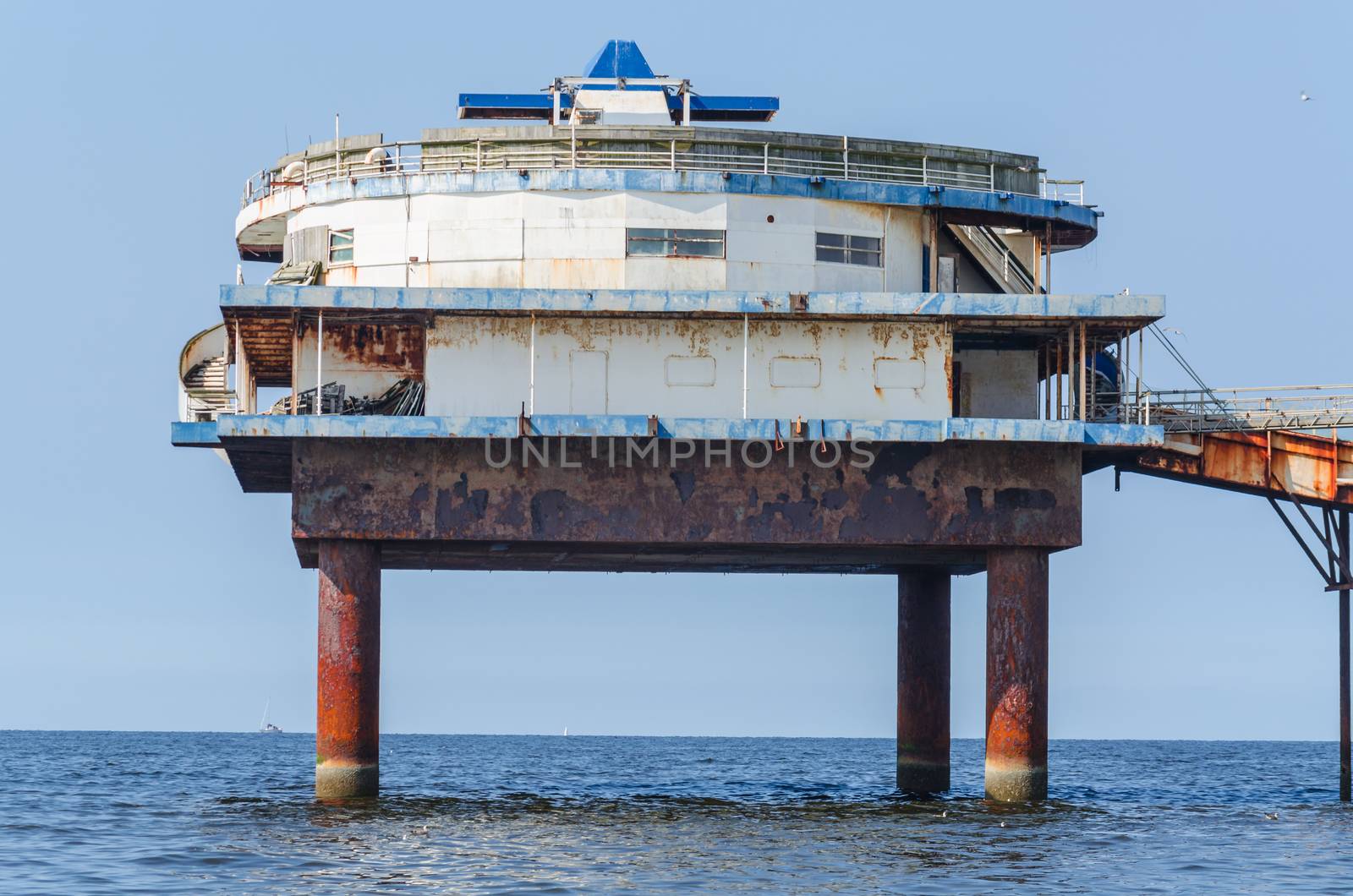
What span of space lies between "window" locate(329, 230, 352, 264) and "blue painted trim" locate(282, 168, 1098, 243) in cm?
70

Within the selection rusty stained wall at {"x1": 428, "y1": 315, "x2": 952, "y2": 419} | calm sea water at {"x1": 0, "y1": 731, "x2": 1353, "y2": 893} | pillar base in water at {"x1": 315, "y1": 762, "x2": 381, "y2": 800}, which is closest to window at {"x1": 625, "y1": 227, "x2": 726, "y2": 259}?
rusty stained wall at {"x1": 428, "y1": 315, "x2": 952, "y2": 419}

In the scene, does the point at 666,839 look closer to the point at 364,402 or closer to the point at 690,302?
the point at 690,302

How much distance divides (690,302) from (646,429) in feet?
8.82

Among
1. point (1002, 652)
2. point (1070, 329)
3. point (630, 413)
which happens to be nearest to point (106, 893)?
point (630, 413)

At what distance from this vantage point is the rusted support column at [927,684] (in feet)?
169

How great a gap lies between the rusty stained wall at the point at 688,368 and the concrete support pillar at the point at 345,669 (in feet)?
11.2

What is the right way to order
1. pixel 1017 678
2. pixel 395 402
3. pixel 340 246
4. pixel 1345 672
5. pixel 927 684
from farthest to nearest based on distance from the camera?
pixel 927 684 < pixel 1345 672 < pixel 340 246 < pixel 395 402 < pixel 1017 678

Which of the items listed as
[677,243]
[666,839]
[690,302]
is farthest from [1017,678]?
[677,243]

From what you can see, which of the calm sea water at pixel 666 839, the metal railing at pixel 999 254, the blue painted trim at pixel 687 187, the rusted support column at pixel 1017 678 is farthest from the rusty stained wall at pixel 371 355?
the rusted support column at pixel 1017 678

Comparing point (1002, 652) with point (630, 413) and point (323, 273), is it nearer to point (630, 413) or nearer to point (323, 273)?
point (630, 413)

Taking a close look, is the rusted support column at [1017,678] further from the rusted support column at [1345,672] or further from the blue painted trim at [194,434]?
the blue painted trim at [194,434]

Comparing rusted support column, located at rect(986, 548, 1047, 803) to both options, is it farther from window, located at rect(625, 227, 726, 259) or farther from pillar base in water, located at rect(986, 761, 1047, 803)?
window, located at rect(625, 227, 726, 259)

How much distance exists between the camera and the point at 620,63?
4706cm

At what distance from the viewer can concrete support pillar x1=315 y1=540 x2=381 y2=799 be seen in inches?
1622
